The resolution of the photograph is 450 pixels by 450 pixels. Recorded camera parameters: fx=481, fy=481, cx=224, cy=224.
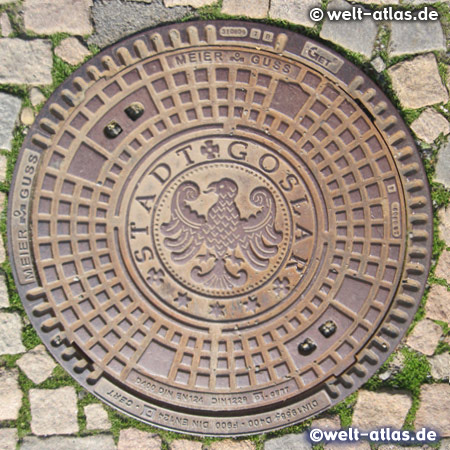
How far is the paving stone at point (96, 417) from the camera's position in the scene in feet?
10.1

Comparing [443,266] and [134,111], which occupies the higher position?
[134,111]

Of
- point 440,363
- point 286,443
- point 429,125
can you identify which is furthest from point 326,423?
point 429,125

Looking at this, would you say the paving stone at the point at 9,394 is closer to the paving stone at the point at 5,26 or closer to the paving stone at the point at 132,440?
the paving stone at the point at 132,440

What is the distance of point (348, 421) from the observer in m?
3.13

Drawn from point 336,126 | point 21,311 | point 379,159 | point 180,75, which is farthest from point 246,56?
point 21,311

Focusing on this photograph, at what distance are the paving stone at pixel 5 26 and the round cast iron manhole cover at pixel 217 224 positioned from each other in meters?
0.47

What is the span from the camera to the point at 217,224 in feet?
9.61

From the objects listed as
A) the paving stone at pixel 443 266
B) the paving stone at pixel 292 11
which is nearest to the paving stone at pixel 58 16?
the paving stone at pixel 292 11

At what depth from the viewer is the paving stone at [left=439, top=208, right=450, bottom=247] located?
306cm

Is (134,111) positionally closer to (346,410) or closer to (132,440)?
(132,440)

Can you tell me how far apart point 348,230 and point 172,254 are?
1091mm

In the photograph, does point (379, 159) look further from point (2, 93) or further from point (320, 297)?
point (2, 93)

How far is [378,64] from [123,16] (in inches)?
63.0

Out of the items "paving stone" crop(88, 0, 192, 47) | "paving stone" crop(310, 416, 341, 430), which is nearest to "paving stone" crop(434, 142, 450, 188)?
"paving stone" crop(310, 416, 341, 430)
